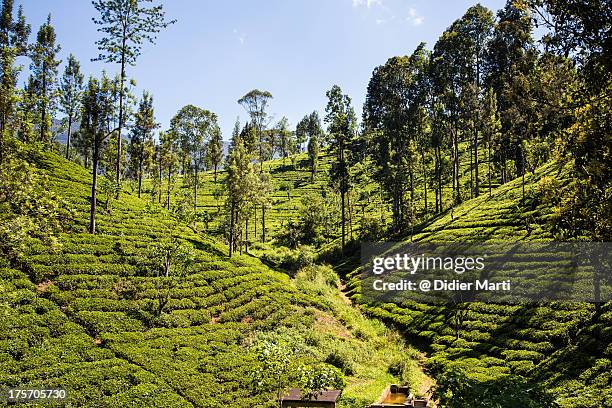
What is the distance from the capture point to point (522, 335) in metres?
27.5

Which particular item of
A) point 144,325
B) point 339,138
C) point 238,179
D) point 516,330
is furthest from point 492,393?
point 339,138

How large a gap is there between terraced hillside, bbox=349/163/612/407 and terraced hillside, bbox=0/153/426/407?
3.39 metres

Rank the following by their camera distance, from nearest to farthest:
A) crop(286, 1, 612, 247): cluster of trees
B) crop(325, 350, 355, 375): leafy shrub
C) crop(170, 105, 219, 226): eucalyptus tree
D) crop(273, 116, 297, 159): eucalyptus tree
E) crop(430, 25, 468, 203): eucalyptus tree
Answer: crop(286, 1, 612, 247): cluster of trees → crop(325, 350, 355, 375): leafy shrub → crop(430, 25, 468, 203): eucalyptus tree → crop(170, 105, 219, 226): eucalyptus tree → crop(273, 116, 297, 159): eucalyptus tree

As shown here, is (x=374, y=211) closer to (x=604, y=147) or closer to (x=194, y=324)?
(x=194, y=324)

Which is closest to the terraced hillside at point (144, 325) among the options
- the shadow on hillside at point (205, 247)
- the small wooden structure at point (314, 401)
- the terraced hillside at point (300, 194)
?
the shadow on hillside at point (205, 247)

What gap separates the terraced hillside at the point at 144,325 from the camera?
18.5 meters

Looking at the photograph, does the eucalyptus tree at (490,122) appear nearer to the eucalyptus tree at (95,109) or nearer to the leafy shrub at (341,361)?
the leafy shrub at (341,361)

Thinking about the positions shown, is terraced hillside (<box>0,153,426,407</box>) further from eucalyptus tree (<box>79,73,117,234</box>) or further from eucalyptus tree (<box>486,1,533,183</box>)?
eucalyptus tree (<box>486,1,533,183</box>)

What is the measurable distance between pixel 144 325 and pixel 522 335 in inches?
922

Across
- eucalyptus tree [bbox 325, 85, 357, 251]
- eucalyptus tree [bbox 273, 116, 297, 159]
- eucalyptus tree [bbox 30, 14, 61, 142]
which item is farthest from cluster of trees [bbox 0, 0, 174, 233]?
eucalyptus tree [bbox 273, 116, 297, 159]

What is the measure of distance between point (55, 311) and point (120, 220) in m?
14.8

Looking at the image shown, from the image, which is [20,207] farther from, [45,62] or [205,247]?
[45,62]

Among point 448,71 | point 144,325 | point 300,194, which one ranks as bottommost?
point 144,325

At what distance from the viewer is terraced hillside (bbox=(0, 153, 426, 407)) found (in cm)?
1850
